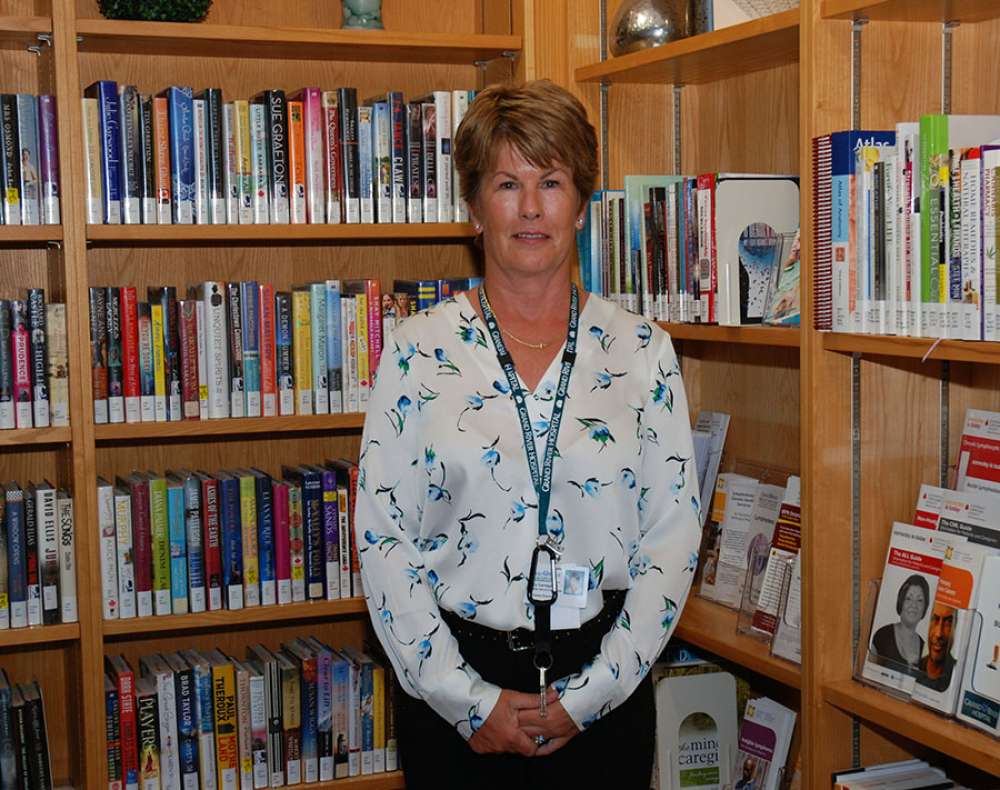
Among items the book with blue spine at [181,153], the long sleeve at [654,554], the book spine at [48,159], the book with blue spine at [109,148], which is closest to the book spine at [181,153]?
the book with blue spine at [181,153]

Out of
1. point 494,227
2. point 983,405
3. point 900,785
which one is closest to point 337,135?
point 494,227

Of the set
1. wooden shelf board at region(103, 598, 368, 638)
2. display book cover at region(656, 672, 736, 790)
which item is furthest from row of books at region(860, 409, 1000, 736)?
wooden shelf board at region(103, 598, 368, 638)

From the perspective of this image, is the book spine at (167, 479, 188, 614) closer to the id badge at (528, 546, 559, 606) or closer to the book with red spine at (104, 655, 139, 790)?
the book with red spine at (104, 655, 139, 790)

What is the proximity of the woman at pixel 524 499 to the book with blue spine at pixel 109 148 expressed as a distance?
2.91 feet

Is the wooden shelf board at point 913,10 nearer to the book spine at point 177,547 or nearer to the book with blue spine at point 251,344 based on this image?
the book with blue spine at point 251,344

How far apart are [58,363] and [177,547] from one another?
0.44 meters

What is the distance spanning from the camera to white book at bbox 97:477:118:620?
2568 mm

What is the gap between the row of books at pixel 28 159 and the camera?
2463mm

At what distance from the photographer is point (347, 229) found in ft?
8.76

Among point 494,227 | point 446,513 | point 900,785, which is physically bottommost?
point 900,785

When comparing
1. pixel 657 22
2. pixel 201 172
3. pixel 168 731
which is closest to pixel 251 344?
pixel 201 172

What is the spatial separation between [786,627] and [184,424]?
123 cm

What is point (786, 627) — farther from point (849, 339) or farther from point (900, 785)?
point (849, 339)

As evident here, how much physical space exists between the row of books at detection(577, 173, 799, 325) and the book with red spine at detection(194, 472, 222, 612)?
95cm
